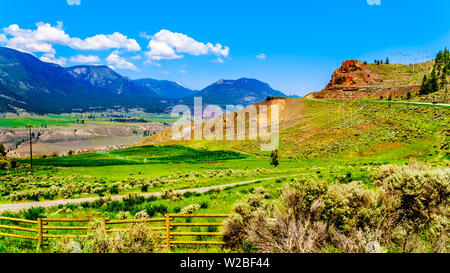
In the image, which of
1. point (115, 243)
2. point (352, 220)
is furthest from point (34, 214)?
point (352, 220)

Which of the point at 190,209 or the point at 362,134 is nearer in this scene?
the point at 190,209

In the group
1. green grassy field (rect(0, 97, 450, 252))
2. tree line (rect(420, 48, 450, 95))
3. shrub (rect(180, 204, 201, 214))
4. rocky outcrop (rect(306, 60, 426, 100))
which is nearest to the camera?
shrub (rect(180, 204, 201, 214))

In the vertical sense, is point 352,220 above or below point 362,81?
below

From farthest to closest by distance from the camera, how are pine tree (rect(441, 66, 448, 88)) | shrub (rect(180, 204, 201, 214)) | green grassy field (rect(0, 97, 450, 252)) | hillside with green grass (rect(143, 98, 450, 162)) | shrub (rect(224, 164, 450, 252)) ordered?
pine tree (rect(441, 66, 448, 88)) < hillside with green grass (rect(143, 98, 450, 162)) < green grassy field (rect(0, 97, 450, 252)) < shrub (rect(180, 204, 201, 214)) < shrub (rect(224, 164, 450, 252))

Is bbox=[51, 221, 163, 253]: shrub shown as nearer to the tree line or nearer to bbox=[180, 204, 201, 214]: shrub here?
bbox=[180, 204, 201, 214]: shrub

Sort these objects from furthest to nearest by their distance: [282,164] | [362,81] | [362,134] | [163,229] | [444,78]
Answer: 1. [362,81]
2. [444,78]
3. [362,134]
4. [282,164]
5. [163,229]

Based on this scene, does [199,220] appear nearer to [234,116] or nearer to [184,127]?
[234,116]

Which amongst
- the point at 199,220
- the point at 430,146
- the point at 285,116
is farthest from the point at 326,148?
the point at 199,220

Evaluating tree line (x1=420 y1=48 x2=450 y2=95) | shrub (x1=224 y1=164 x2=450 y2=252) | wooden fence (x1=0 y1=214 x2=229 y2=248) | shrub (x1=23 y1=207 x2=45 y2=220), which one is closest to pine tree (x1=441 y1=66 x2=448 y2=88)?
tree line (x1=420 y1=48 x2=450 y2=95)

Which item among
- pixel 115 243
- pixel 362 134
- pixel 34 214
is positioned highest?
pixel 362 134


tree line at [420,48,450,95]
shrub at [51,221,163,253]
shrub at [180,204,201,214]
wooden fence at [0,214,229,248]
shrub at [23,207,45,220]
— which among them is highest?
tree line at [420,48,450,95]

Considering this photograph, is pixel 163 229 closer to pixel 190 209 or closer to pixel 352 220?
pixel 190 209

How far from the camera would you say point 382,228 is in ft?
22.1

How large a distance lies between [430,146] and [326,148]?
72.7ft
